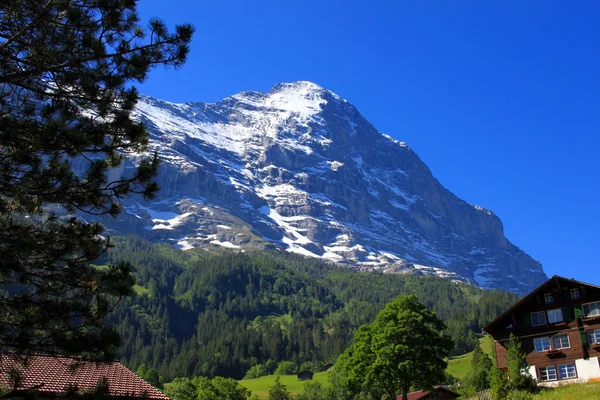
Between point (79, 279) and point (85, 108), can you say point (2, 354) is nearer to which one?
point (79, 279)

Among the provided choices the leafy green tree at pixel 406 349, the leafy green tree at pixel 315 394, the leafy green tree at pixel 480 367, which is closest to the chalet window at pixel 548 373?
the leafy green tree at pixel 406 349

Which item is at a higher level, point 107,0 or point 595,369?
point 107,0

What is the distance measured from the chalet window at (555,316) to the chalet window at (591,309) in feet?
6.72

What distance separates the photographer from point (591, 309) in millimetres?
51938

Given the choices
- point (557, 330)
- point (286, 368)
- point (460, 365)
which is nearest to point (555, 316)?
point (557, 330)

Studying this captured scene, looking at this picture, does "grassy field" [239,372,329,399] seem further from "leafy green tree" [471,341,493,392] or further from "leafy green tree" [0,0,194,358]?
"leafy green tree" [0,0,194,358]

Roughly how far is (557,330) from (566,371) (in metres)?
3.49

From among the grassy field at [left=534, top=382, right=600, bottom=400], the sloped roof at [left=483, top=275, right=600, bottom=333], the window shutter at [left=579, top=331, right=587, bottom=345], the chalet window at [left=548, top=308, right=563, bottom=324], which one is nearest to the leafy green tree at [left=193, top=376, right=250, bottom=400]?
the sloped roof at [left=483, top=275, right=600, bottom=333]

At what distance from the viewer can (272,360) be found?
604 feet

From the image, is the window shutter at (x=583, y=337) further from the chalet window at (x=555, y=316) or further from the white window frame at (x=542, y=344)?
the white window frame at (x=542, y=344)

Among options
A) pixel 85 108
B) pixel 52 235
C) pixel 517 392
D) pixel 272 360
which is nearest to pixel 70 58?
pixel 85 108

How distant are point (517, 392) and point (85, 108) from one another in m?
39.0

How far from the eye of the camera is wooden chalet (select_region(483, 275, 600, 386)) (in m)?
51.2

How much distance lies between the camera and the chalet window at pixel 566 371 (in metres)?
51.6
